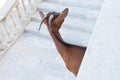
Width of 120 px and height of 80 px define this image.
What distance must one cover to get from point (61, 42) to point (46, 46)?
1521mm

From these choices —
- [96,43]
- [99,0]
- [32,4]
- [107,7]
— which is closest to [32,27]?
[32,4]

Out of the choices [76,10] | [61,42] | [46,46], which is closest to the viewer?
[61,42]

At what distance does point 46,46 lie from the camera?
2.56 m

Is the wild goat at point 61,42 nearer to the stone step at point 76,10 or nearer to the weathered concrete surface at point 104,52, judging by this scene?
the weathered concrete surface at point 104,52

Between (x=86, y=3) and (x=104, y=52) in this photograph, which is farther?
(x=86, y=3)

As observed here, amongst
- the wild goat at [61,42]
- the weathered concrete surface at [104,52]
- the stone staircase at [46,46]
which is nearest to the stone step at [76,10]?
the stone staircase at [46,46]

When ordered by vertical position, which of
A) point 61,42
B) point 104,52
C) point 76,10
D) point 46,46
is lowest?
point 46,46

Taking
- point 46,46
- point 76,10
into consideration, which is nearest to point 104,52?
point 46,46

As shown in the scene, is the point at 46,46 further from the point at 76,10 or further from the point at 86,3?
the point at 86,3

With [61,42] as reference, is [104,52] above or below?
above

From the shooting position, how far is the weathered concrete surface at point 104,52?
2.21 feet

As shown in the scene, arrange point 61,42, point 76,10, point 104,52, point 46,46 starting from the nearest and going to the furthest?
point 104,52 → point 61,42 → point 46,46 → point 76,10

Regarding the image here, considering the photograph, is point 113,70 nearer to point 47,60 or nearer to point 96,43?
point 96,43

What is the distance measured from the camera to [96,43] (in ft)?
2.60
